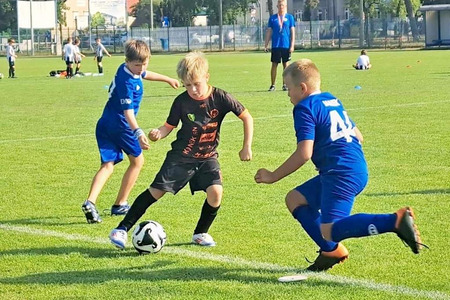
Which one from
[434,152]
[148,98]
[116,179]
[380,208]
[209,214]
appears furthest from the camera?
[148,98]

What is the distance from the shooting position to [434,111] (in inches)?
634

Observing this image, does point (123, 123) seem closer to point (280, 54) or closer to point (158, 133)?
A: point (158, 133)

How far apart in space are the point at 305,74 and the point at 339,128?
0.40 meters

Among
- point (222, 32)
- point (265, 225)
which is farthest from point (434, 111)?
point (222, 32)

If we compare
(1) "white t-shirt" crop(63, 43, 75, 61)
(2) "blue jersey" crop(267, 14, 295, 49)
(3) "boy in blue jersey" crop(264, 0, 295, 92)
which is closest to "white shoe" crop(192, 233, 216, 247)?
(3) "boy in blue jersey" crop(264, 0, 295, 92)

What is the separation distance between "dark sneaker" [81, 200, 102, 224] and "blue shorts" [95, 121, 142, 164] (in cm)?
49

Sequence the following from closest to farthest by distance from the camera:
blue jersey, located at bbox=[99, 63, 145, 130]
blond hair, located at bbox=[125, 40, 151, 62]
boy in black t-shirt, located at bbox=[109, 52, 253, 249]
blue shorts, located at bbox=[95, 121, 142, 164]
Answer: boy in black t-shirt, located at bbox=[109, 52, 253, 249], blond hair, located at bbox=[125, 40, 151, 62], blue jersey, located at bbox=[99, 63, 145, 130], blue shorts, located at bbox=[95, 121, 142, 164]

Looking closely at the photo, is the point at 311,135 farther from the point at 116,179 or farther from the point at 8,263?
the point at 116,179

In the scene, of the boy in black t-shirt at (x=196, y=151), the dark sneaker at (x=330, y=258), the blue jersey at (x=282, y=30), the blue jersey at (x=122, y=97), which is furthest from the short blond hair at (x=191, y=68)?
the blue jersey at (x=282, y=30)

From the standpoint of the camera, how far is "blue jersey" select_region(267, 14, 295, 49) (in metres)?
22.3

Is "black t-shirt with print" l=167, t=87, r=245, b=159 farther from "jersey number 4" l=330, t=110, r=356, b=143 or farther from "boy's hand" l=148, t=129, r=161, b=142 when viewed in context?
"jersey number 4" l=330, t=110, r=356, b=143

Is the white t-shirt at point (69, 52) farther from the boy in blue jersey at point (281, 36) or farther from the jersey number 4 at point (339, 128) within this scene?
the jersey number 4 at point (339, 128)

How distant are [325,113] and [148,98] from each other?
1606 centimetres

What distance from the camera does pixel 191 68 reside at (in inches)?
251
